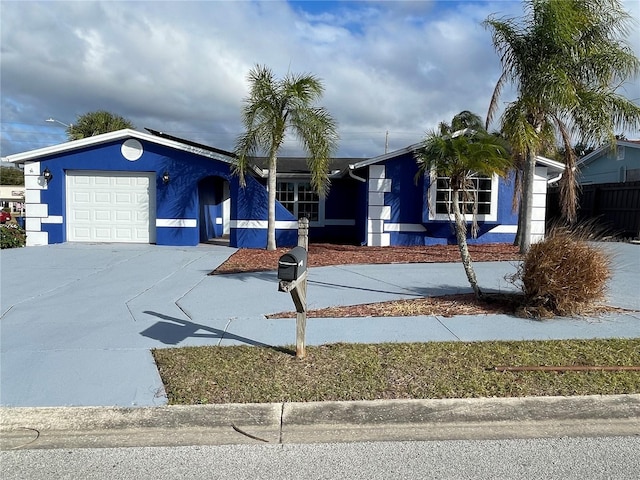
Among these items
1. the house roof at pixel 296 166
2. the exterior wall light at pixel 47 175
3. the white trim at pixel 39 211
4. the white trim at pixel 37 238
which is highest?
the house roof at pixel 296 166

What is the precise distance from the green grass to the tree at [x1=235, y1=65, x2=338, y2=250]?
833 centimetres

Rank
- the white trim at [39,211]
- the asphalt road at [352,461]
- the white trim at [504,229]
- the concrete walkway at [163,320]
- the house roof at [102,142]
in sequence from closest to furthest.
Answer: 1. the asphalt road at [352,461]
2. the concrete walkway at [163,320]
3. the house roof at [102,142]
4. the white trim at [39,211]
5. the white trim at [504,229]

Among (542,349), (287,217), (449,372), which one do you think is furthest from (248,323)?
(287,217)

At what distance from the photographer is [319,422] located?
378 cm

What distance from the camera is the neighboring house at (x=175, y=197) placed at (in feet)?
47.9

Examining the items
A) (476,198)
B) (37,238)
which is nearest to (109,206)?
(37,238)

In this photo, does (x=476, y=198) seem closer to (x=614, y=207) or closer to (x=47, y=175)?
(x=614, y=207)

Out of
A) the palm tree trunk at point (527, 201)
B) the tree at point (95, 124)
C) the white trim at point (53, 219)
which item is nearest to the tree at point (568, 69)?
the palm tree trunk at point (527, 201)

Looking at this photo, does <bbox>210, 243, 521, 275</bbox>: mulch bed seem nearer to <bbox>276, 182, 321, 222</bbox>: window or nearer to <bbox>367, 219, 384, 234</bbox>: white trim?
<bbox>367, 219, 384, 234</bbox>: white trim

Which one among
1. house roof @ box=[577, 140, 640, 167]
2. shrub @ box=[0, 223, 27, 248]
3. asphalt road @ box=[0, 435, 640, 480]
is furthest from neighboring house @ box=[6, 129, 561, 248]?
asphalt road @ box=[0, 435, 640, 480]

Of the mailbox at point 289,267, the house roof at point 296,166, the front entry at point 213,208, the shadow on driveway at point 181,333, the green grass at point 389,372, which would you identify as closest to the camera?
the green grass at point 389,372

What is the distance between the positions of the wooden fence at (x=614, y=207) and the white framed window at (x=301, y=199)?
344 inches

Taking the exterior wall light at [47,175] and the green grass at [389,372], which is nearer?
the green grass at [389,372]

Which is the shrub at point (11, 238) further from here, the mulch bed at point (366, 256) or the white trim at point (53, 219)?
the mulch bed at point (366, 256)
